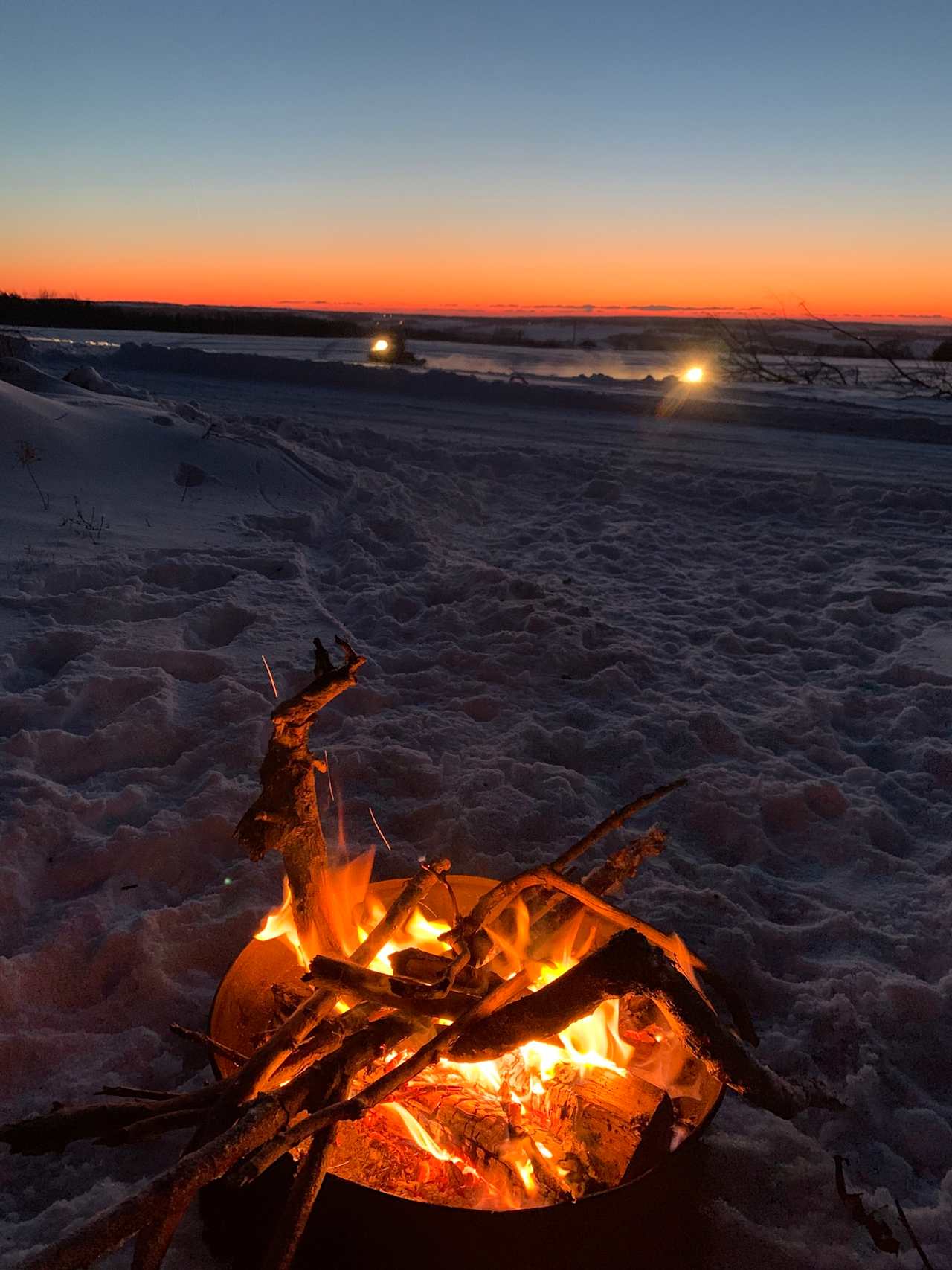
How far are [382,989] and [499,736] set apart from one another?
7.71ft

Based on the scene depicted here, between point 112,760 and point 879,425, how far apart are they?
10.4m

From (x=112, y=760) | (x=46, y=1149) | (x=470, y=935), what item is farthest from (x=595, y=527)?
(x=46, y=1149)

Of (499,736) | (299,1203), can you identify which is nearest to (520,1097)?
(299,1203)

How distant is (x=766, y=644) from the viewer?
198 inches

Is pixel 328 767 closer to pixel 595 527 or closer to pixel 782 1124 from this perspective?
pixel 782 1124

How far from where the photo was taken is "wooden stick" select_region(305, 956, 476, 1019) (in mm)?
1578

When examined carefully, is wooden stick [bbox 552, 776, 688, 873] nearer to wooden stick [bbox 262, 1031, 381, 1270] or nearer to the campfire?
the campfire

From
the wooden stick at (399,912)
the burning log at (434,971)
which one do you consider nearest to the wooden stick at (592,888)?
the burning log at (434,971)

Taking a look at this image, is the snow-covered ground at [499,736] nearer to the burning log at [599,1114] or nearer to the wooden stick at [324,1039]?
the burning log at [599,1114]

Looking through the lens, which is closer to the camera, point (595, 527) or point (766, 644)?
point (766, 644)

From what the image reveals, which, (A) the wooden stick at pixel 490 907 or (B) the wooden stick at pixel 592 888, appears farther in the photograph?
(B) the wooden stick at pixel 592 888

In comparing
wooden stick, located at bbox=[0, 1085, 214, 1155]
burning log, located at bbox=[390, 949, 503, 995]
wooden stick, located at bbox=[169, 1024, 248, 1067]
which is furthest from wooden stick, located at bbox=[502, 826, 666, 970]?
wooden stick, located at bbox=[0, 1085, 214, 1155]

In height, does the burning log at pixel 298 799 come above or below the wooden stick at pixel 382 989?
above

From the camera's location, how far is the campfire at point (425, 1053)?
54.4 inches
